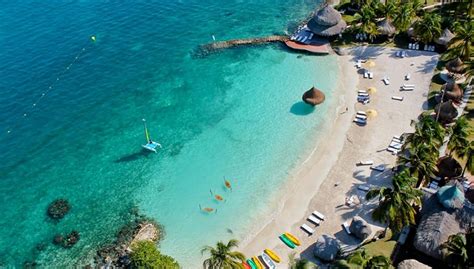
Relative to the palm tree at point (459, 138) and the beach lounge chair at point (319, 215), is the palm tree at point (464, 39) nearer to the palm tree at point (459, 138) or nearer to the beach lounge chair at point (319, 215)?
the palm tree at point (459, 138)

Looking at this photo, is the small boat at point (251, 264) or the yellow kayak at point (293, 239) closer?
the small boat at point (251, 264)

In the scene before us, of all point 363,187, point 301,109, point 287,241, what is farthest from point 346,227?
point 301,109

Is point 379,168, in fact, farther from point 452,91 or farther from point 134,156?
point 134,156

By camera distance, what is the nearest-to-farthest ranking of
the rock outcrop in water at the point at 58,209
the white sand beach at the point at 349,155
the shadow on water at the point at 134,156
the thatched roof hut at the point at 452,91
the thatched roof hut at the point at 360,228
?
1. the thatched roof hut at the point at 360,228
2. the white sand beach at the point at 349,155
3. the rock outcrop in water at the point at 58,209
4. the thatched roof hut at the point at 452,91
5. the shadow on water at the point at 134,156

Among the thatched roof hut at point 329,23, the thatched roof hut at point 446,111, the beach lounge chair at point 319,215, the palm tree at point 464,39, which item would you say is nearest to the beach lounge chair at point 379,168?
the beach lounge chair at point 319,215

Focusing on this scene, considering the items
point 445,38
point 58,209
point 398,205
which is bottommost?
point 58,209

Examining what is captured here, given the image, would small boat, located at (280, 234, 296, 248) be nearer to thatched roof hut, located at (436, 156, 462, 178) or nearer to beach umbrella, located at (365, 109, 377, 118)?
thatched roof hut, located at (436, 156, 462, 178)
